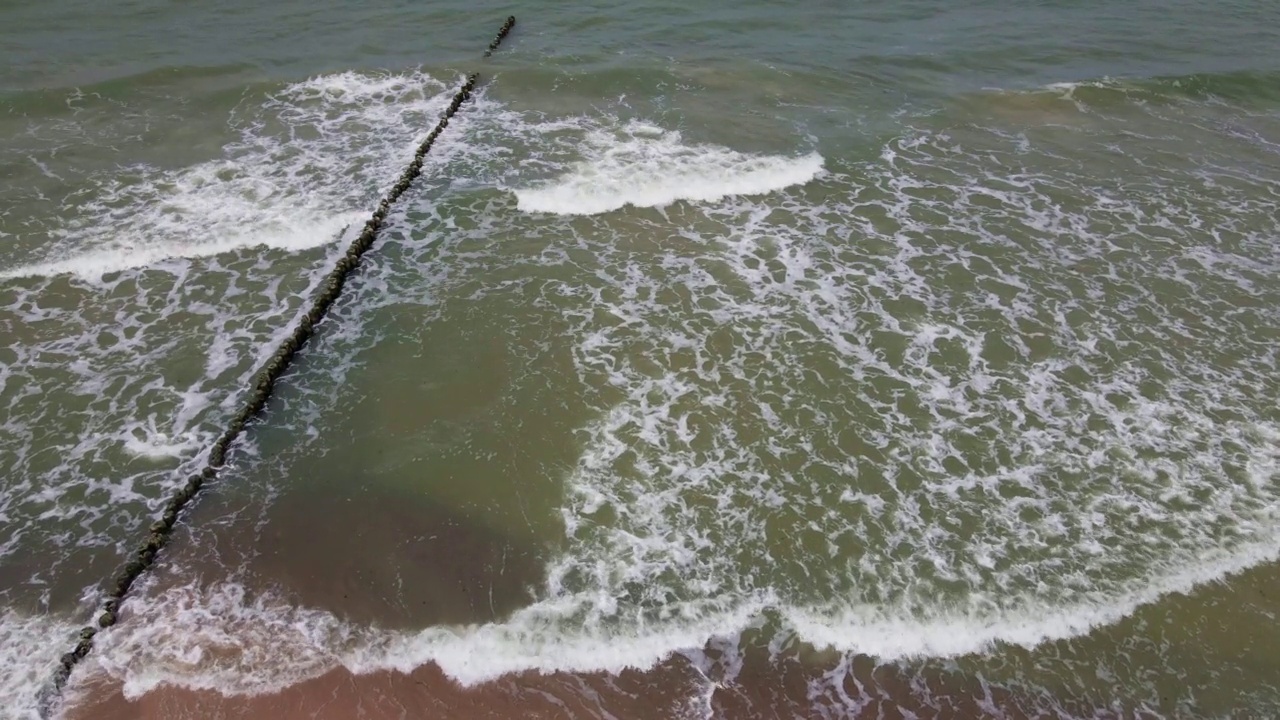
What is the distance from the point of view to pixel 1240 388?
11148 millimetres

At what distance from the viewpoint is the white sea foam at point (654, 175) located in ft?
49.8

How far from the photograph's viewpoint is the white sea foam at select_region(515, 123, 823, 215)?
49.8 ft

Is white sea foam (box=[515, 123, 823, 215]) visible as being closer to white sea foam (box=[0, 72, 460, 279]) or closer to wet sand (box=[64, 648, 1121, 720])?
white sea foam (box=[0, 72, 460, 279])

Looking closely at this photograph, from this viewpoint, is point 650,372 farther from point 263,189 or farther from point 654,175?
point 263,189

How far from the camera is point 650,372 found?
37.2ft

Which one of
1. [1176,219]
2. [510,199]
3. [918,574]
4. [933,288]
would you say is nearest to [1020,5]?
[1176,219]

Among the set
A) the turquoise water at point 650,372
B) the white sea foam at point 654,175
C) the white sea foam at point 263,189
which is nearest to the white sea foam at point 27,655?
the turquoise water at point 650,372

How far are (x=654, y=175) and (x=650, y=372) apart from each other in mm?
6069

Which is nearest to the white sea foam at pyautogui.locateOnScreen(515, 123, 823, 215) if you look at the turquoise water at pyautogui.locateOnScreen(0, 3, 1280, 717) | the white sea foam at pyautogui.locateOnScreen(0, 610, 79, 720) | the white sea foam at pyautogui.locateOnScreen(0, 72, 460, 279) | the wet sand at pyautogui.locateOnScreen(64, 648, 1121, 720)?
the turquoise water at pyautogui.locateOnScreen(0, 3, 1280, 717)

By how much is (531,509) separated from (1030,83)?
1867 cm

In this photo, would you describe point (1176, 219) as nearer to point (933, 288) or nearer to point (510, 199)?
point (933, 288)

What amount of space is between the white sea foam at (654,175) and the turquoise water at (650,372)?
0.13 meters

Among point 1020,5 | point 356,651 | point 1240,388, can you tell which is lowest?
point 356,651

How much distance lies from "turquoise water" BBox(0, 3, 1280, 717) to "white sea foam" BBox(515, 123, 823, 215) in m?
0.13
